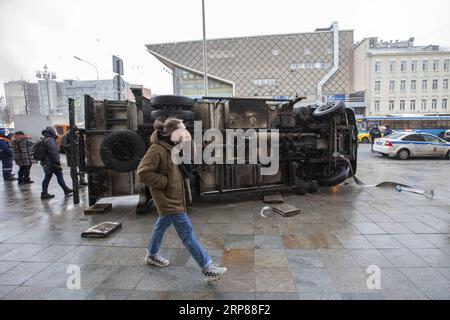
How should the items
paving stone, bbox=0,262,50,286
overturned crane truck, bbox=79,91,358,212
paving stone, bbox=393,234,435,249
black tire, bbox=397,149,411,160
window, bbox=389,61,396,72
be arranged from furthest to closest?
window, bbox=389,61,396,72 < black tire, bbox=397,149,411,160 < overturned crane truck, bbox=79,91,358,212 < paving stone, bbox=393,234,435,249 < paving stone, bbox=0,262,50,286

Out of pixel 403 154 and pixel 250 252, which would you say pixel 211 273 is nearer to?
pixel 250 252

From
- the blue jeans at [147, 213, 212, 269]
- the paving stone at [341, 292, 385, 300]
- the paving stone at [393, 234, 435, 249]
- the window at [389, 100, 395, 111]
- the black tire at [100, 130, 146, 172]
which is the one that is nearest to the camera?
the paving stone at [341, 292, 385, 300]

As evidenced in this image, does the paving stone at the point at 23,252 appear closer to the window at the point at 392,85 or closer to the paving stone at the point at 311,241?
the paving stone at the point at 311,241

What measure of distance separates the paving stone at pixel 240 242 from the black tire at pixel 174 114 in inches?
105

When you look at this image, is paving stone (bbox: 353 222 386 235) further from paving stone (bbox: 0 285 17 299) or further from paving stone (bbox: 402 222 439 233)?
paving stone (bbox: 0 285 17 299)

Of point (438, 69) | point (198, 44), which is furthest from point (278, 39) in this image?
point (438, 69)

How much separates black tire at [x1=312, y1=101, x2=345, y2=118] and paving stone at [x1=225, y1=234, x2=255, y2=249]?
4.24m

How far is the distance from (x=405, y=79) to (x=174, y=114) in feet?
190

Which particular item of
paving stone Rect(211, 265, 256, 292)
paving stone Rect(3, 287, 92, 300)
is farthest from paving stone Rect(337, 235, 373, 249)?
paving stone Rect(3, 287, 92, 300)

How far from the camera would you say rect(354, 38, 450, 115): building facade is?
158ft

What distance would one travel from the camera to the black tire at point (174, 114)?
17.6ft

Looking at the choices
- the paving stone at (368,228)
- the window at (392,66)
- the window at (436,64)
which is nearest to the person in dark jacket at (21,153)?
the paving stone at (368,228)

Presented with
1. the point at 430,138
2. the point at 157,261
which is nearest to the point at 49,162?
the point at 157,261
